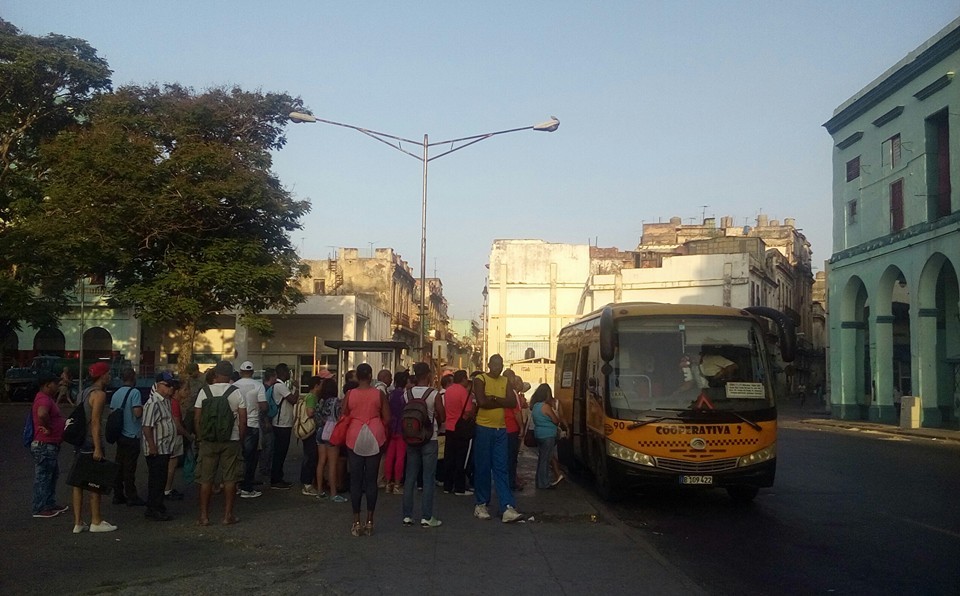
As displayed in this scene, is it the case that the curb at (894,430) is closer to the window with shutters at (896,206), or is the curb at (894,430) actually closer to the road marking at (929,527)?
the window with shutters at (896,206)

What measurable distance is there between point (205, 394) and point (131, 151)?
955 inches

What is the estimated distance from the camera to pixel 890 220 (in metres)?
34.1

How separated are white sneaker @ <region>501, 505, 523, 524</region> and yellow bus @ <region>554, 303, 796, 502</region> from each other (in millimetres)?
2025

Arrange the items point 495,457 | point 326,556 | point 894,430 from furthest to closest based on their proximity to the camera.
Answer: point 894,430 → point 495,457 → point 326,556

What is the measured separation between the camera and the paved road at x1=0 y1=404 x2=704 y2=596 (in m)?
7.18

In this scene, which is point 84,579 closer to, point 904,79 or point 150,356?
point 904,79

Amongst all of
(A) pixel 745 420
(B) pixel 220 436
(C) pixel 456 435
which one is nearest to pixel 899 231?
(A) pixel 745 420

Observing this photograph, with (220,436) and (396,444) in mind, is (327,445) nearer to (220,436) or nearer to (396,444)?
(396,444)

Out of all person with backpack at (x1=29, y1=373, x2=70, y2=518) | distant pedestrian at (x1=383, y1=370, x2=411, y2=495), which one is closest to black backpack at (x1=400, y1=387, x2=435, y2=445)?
distant pedestrian at (x1=383, y1=370, x2=411, y2=495)

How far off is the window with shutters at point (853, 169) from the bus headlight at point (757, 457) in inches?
1121

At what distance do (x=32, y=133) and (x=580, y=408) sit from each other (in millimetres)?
28259

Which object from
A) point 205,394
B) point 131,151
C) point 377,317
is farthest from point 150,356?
point 205,394

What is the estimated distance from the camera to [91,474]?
905 cm

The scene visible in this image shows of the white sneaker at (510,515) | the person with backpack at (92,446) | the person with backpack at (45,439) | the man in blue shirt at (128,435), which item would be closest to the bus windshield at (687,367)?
the white sneaker at (510,515)
